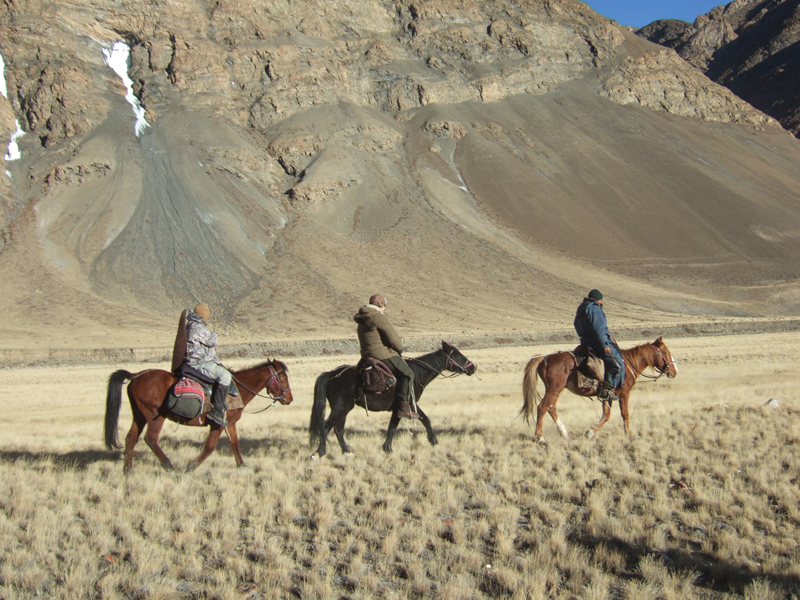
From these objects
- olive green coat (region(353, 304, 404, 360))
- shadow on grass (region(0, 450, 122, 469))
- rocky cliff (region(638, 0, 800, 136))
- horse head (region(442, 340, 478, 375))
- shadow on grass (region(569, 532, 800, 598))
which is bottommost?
shadow on grass (region(569, 532, 800, 598))

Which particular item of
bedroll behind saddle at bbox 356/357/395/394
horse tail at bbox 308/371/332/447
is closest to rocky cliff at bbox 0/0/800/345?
horse tail at bbox 308/371/332/447

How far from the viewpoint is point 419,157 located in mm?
75938

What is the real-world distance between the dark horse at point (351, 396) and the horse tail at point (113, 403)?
9.33ft

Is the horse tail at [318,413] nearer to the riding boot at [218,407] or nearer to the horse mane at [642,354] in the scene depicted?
the riding boot at [218,407]

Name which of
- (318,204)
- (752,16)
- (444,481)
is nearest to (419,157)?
(318,204)

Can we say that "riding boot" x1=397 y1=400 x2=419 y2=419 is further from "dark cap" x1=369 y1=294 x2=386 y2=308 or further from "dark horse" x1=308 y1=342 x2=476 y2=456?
"dark cap" x1=369 y1=294 x2=386 y2=308

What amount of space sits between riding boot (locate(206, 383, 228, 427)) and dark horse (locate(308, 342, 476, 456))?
1485 millimetres

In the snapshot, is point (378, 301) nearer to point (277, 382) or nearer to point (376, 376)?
point (376, 376)

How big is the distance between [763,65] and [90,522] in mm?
159242

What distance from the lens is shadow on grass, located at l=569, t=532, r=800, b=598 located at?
4527 millimetres

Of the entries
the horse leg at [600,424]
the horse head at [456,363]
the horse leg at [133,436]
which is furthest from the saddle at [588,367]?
the horse leg at [133,436]

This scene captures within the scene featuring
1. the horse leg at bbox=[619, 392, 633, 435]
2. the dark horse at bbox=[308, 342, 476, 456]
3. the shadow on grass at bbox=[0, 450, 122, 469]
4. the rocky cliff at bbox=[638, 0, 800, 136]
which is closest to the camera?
the shadow on grass at bbox=[0, 450, 122, 469]

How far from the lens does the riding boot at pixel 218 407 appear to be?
26.1 feet

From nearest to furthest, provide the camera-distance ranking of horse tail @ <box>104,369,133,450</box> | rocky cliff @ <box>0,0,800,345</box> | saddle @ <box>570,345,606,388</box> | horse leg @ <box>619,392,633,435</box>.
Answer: horse tail @ <box>104,369,133,450</box> < saddle @ <box>570,345,606,388</box> < horse leg @ <box>619,392,633,435</box> < rocky cliff @ <box>0,0,800,345</box>
